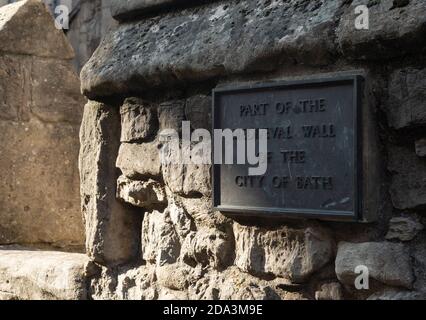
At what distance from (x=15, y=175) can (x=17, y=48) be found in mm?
607

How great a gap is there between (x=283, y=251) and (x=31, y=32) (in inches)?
82.1

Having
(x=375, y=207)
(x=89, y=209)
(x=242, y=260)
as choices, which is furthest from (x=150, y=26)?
(x=375, y=207)

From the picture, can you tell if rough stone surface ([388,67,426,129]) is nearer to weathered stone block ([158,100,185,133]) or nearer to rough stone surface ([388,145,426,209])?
rough stone surface ([388,145,426,209])

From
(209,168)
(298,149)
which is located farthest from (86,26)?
(298,149)

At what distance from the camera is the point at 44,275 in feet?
9.50

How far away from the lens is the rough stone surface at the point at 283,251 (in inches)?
81.4

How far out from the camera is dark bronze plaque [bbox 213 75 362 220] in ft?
6.60

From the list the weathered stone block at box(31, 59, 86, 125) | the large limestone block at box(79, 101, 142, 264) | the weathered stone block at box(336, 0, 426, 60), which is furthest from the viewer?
the weathered stone block at box(31, 59, 86, 125)

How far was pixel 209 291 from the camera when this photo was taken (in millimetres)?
2338

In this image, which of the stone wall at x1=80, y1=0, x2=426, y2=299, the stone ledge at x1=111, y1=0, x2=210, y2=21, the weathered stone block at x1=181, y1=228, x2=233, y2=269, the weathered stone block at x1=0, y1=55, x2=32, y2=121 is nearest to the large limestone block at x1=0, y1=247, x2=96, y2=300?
the stone wall at x1=80, y1=0, x2=426, y2=299

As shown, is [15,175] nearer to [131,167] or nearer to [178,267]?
[131,167]

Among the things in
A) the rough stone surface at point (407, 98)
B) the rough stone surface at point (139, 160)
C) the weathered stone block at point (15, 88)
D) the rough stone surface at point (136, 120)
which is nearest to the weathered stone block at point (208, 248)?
the rough stone surface at point (139, 160)

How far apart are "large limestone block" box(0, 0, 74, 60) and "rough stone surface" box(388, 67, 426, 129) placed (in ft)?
7.23

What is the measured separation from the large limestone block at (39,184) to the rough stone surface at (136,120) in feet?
3.69
